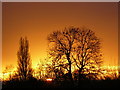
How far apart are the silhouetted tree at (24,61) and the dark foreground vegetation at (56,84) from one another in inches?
10.4

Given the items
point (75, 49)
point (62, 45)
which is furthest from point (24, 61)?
point (75, 49)

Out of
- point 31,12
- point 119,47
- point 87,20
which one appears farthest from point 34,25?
point 119,47

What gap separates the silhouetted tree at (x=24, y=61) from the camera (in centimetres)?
419

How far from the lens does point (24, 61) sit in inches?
171

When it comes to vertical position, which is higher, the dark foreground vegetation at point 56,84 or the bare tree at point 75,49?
the bare tree at point 75,49

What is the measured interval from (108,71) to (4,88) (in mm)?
1697

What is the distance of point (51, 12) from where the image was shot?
13.5ft

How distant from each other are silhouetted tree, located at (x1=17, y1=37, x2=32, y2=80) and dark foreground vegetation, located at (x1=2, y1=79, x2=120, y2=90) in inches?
10.4

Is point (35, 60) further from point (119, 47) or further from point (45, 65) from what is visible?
point (119, 47)

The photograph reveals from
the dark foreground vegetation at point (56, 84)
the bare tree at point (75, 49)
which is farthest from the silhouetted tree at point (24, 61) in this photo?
the bare tree at point (75, 49)

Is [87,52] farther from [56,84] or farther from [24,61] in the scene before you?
[24,61]

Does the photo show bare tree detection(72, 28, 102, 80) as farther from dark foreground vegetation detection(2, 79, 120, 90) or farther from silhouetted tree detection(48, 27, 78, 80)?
dark foreground vegetation detection(2, 79, 120, 90)

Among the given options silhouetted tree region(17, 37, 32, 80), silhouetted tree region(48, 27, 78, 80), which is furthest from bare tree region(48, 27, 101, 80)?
silhouetted tree region(17, 37, 32, 80)

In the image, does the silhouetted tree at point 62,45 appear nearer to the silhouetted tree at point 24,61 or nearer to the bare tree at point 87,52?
the bare tree at point 87,52
